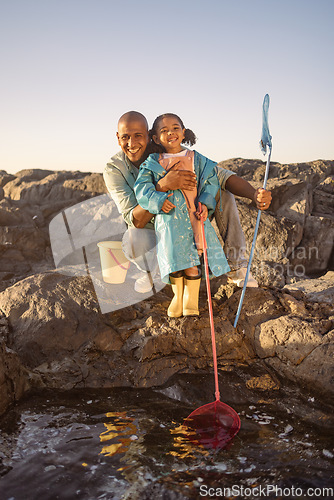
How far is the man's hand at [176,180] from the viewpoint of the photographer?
127 inches

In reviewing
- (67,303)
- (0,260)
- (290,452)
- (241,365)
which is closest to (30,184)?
(0,260)

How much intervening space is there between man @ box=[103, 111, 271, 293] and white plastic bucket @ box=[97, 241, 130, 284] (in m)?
0.17

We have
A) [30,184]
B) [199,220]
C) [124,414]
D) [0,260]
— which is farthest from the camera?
[30,184]

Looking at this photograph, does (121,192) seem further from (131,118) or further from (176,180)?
(176,180)

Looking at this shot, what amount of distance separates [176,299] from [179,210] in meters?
0.77

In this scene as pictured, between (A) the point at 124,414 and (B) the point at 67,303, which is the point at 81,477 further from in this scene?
(B) the point at 67,303

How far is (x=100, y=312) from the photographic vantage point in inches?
151

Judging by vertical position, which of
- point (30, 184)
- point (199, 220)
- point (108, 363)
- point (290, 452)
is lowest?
point (290, 452)

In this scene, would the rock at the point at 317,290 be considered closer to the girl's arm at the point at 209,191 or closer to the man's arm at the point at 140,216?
the girl's arm at the point at 209,191

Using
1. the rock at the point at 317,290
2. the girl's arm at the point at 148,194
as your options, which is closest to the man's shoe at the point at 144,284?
the girl's arm at the point at 148,194

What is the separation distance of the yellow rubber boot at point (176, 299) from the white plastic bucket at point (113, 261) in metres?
0.73

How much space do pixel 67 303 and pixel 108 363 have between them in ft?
2.31

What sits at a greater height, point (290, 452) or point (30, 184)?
point (30, 184)

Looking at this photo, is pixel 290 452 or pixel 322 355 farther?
pixel 322 355
